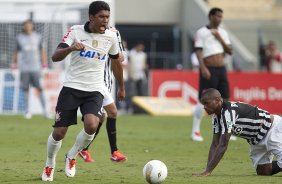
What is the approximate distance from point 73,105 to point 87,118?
0.24 metres

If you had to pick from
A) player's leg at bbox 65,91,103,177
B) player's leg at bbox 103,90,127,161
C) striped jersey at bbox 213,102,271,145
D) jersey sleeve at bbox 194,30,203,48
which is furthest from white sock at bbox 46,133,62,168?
jersey sleeve at bbox 194,30,203,48

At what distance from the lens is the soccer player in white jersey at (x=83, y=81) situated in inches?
394

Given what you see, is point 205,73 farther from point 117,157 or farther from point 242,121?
point 242,121

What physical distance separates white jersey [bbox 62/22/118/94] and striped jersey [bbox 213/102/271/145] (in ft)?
5.36

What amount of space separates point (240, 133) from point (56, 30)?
14.3m

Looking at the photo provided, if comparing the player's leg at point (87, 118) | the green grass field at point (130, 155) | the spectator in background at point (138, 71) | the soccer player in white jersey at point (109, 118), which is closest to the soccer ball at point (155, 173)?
the green grass field at point (130, 155)

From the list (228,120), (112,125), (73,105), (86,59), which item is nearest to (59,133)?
(73,105)

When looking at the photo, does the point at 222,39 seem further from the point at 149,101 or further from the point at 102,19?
the point at 149,101

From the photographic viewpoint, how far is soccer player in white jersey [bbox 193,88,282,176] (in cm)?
1023

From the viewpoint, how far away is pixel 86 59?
1020 cm

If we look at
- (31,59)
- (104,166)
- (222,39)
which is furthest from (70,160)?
(31,59)

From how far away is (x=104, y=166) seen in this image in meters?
11.8

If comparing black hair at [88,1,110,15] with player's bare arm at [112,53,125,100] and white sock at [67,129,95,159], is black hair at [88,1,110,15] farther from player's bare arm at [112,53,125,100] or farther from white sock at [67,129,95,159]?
white sock at [67,129,95,159]

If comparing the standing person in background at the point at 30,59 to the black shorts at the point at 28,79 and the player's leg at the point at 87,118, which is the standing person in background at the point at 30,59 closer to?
the black shorts at the point at 28,79
